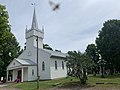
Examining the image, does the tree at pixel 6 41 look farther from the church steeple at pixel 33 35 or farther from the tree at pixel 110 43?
the tree at pixel 110 43

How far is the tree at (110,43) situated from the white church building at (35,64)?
10.3 meters

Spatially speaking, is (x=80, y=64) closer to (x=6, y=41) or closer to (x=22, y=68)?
(x=6, y=41)

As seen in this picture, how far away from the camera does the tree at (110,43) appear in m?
41.6

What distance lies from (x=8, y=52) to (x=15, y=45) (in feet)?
15.4

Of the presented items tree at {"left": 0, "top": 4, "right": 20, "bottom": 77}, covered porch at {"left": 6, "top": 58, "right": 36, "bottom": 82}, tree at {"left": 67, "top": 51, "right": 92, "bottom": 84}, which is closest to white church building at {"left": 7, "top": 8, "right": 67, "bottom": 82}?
covered porch at {"left": 6, "top": 58, "right": 36, "bottom": 82}

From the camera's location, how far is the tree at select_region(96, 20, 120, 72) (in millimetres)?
41562

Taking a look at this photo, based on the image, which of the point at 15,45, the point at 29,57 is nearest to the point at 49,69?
the point at 29,57

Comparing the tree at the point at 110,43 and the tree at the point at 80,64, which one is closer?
the tree at the point at 80,64

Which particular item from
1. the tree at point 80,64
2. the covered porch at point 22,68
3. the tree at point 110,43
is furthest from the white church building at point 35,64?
the tree at point 80,64

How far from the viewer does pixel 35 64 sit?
124ft

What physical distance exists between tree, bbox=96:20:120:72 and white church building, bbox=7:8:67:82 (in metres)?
10.3

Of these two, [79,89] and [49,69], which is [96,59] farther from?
[79,89]

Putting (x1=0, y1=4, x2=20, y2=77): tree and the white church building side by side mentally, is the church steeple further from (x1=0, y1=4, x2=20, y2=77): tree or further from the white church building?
(x1=0, y1=4, x2=20, y2=77): tree

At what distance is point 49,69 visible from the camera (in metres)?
36.1
